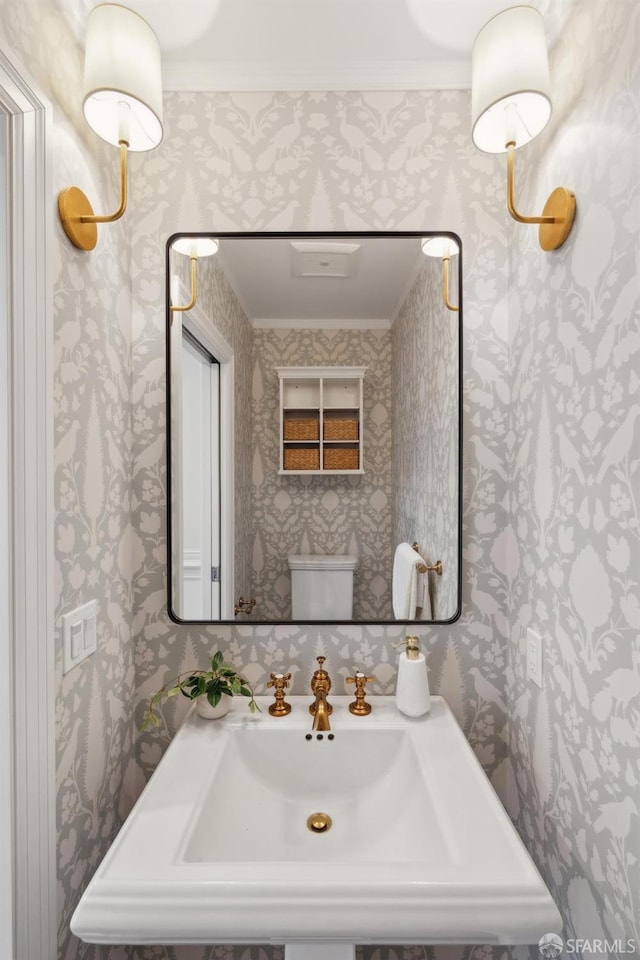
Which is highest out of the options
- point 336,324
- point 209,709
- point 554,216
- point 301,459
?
point 554,216

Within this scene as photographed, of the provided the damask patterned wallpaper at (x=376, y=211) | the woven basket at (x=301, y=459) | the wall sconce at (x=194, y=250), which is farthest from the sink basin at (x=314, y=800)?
the wall sconce at (x=194, y=250)

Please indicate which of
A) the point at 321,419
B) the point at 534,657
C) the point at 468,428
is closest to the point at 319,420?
the point at 321,419

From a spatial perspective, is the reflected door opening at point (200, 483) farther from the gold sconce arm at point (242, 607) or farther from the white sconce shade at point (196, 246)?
the white sconce shade at point (196, 246)

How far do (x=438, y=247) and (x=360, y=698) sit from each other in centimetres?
111

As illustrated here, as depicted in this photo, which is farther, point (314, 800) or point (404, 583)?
point (404, 583)

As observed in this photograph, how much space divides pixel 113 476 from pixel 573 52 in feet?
4.11

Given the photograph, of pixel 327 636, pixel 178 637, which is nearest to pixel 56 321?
pixel 178 637

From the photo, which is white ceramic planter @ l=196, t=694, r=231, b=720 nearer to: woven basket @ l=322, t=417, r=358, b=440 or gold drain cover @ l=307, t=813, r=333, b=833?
gold drain cover @ l=307, t=813, r=333, b=833

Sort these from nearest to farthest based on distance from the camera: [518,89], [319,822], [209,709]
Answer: [518,89] < [319,822] < [209,709]

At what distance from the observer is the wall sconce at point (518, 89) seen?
3.07 feet

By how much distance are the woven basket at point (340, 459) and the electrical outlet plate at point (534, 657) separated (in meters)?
0.54

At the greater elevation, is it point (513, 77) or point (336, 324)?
point (513, 77)

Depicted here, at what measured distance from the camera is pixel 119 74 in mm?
924

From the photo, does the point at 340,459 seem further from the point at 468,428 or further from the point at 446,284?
the point at 446,284
